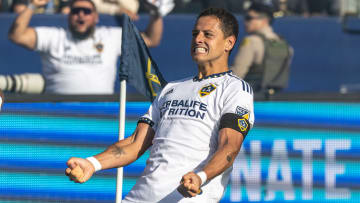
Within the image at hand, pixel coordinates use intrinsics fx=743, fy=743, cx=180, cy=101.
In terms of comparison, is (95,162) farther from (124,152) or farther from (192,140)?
(192,140)

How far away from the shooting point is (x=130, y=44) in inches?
197

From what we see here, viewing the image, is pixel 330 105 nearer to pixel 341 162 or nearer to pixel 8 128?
pixel 341 162

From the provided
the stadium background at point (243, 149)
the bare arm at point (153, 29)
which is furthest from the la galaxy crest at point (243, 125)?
the bare arm at point (153, 29)

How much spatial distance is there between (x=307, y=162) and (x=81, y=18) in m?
2.95

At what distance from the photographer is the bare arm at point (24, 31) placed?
7730mm

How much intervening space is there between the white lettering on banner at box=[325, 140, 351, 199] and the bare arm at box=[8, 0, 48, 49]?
3.28 meters

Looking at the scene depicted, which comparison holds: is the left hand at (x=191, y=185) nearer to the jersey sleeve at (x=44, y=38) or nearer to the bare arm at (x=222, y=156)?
the bare arm at (x=222, y=156)

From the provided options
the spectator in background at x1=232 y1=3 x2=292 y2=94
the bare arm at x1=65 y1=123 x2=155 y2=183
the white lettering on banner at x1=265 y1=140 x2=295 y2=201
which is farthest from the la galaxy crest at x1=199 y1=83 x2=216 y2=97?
the spectator in background at x1=232 y1=3 x2=292 y2=94

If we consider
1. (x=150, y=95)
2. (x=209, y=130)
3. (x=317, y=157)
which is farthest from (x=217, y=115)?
(x=317, y=157)

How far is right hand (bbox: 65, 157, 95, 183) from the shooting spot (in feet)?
12.7

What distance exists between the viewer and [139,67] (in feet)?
16.6

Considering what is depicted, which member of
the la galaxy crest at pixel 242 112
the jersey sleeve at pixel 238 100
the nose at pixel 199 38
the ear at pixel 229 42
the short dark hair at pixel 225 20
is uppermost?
the short dark hair at pixel 225 20

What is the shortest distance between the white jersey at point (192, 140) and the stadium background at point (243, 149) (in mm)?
2297

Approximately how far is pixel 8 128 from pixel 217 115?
292 centimetres
